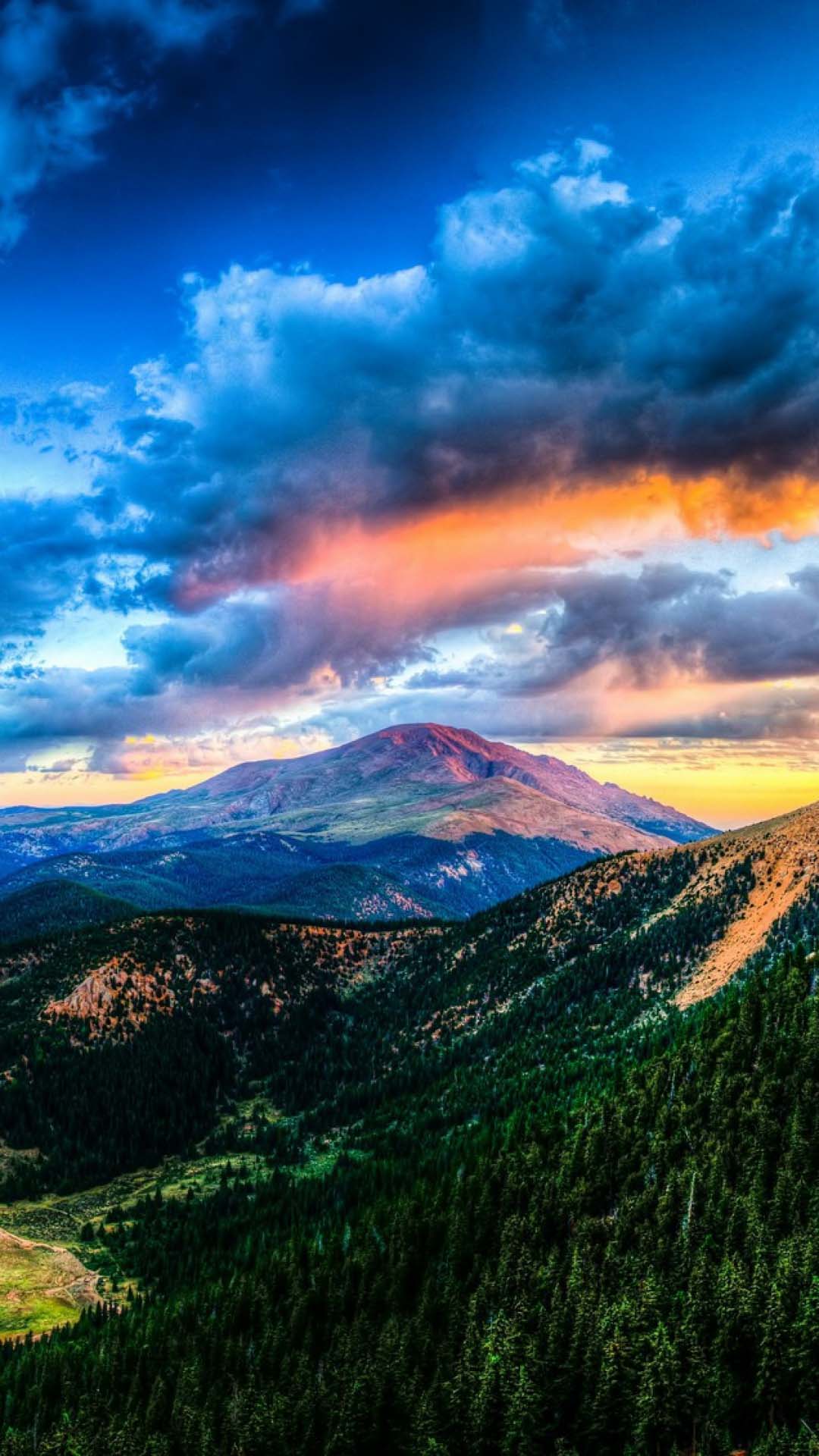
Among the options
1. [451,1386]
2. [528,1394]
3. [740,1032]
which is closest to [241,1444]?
[451,1386]

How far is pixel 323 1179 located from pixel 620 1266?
104 metres

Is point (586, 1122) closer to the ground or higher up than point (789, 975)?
closer to the ground

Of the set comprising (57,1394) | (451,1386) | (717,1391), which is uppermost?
(717,1391)

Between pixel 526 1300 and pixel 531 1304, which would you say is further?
pixel 526 1300

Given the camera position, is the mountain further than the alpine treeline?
Yes

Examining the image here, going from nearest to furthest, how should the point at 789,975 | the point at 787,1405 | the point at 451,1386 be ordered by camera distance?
the point at 787,1405, the point at 451,1386, the point at 789,975

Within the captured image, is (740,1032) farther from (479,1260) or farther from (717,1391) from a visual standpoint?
(717,1391)

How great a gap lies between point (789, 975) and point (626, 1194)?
208 ft

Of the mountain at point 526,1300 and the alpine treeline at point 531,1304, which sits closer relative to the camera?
the alpine treeline at point 531,1304

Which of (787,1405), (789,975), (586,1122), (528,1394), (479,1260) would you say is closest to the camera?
(787,1405)

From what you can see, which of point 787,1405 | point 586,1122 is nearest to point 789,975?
point 586,1122

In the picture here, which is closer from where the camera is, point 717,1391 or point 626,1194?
point 717,1391

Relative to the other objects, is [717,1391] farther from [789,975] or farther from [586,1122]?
[789,975]

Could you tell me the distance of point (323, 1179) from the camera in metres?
190
